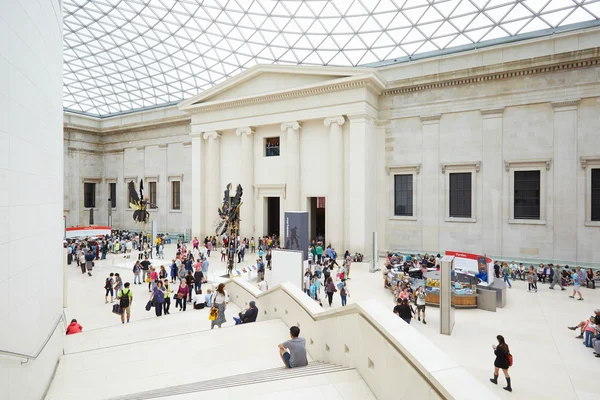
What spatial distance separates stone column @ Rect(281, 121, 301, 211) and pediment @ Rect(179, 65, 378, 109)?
2.89 meters

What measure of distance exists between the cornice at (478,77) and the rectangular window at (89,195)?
1397 inches

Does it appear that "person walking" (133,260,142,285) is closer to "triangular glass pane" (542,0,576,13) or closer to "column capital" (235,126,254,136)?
"column capital" (235,126,254,136)

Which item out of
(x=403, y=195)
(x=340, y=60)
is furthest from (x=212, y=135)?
(x=403, y=195)

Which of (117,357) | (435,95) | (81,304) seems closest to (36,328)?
(117,357)

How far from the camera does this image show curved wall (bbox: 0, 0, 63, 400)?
14.1 ft

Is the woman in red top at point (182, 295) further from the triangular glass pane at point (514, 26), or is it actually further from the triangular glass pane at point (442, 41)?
the triangular glass pane at point (514, 26)

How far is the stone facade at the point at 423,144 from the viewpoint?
1964 centimetres

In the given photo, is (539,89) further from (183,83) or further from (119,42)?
(119,42)

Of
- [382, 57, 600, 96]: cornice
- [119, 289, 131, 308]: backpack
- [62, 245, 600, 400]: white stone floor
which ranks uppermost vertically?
[382, 57, 600, 96]: cornice

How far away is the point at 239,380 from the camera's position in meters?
5.07

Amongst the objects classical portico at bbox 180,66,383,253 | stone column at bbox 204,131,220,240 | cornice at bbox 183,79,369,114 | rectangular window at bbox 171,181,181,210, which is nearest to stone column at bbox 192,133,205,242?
classical portico at bbox 180,66,383,253

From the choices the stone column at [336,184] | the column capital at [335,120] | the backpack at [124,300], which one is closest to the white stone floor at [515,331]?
the backpack at [124,300]

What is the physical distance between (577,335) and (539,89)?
1547 centimetres

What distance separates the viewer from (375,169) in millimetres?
25250
